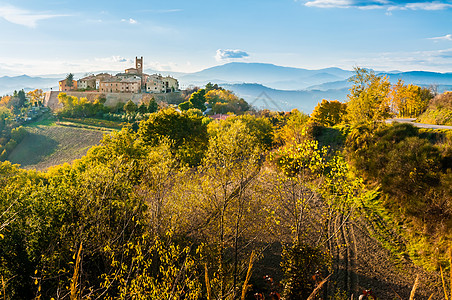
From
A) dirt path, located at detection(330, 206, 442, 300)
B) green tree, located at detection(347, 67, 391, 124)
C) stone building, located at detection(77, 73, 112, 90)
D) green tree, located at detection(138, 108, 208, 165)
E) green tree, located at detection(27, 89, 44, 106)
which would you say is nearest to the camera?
dirt path, located at detection(330, 206, 442, 300)

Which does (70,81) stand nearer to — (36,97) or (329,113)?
(36,97)

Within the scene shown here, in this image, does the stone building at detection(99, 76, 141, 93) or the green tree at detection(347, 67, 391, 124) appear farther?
the stone building at detection(99, 76, 141, 93)

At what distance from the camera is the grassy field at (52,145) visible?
48.0 m

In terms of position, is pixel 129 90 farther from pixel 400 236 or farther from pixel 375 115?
pixel 400 236

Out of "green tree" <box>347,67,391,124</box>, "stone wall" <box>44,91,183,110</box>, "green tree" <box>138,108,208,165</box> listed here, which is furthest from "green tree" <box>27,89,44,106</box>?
"green tree" <box>347,67,391,124</box>

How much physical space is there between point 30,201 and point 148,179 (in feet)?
14.4

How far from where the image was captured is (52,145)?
53.8 metres

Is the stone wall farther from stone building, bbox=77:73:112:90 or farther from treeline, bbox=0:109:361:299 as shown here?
treeline, bbox=0:109:361:299

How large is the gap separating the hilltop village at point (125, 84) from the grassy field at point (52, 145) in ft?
69.1

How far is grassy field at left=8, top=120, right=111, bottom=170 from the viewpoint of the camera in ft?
157

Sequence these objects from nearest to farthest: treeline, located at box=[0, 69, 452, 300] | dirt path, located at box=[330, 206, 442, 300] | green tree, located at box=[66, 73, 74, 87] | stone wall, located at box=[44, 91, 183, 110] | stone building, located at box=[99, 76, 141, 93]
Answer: treeline, located at box=[0, 69, 452, 300], dirt path, located at box=[330, 206, 442, 300], stone wall, located at box=[44, 91, 183, 110], stone building, located at box=[99, 76, 141, 93], green tree, located at box=[66, 73, 74, 87]

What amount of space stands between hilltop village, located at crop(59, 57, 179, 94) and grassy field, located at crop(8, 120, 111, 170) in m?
21.0

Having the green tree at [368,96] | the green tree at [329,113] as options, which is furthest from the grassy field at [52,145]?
the green tree at [368,96]

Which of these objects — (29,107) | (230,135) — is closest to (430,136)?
(230,135)
